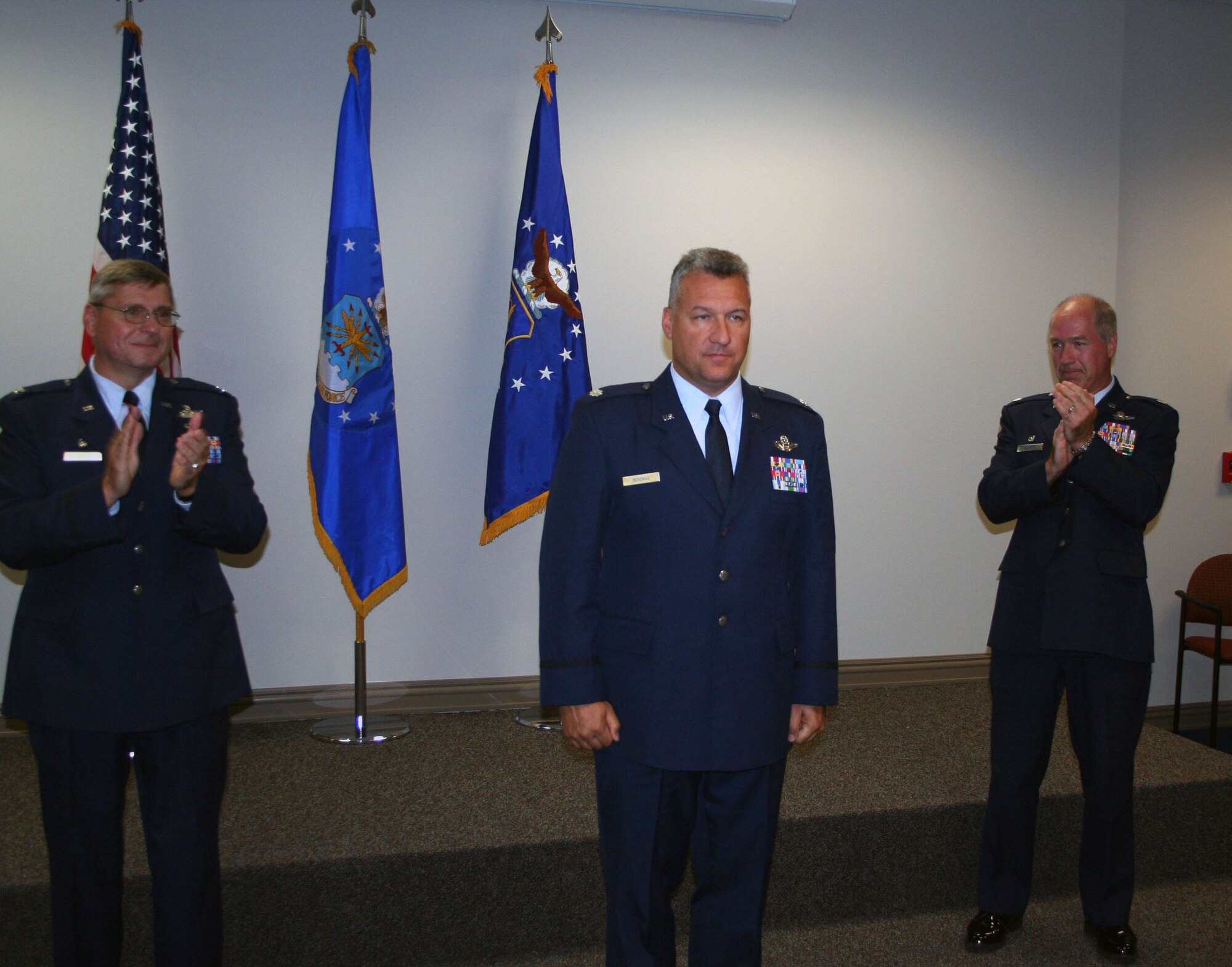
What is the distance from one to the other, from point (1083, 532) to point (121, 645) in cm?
235

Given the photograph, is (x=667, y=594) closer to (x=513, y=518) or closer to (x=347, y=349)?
(x=513, y=518)

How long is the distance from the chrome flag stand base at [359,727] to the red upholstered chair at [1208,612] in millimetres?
3518

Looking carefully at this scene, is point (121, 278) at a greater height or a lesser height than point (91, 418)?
greater

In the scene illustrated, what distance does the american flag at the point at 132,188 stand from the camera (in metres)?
3.47

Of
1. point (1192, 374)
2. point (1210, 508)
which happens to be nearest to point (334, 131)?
point (1192, 374)

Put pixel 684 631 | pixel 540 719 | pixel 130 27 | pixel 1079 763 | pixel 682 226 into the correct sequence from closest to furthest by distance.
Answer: pixel 684 631 → pixel 1079 763 → pixel 130 27 → pixel 540 719 → pixel 682 226

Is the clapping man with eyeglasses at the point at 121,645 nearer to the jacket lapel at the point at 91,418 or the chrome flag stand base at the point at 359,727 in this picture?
the jacket lapel at the point at 91,418

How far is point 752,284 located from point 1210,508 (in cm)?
264

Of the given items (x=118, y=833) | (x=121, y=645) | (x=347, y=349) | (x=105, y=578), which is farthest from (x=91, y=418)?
(x=347, y=349)

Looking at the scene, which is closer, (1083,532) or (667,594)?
(667,594)

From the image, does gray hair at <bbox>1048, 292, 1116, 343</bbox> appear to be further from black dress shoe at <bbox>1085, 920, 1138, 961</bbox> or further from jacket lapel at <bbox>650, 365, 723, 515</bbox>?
black dress shoe at <bbox>1085, 920, 1138, 961</bbox>

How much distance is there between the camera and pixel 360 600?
3.68 metres

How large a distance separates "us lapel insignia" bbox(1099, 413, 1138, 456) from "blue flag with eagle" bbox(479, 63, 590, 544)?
190cm

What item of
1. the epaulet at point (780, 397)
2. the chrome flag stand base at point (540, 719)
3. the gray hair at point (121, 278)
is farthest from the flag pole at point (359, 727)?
the epaulet at point (780, 397)
